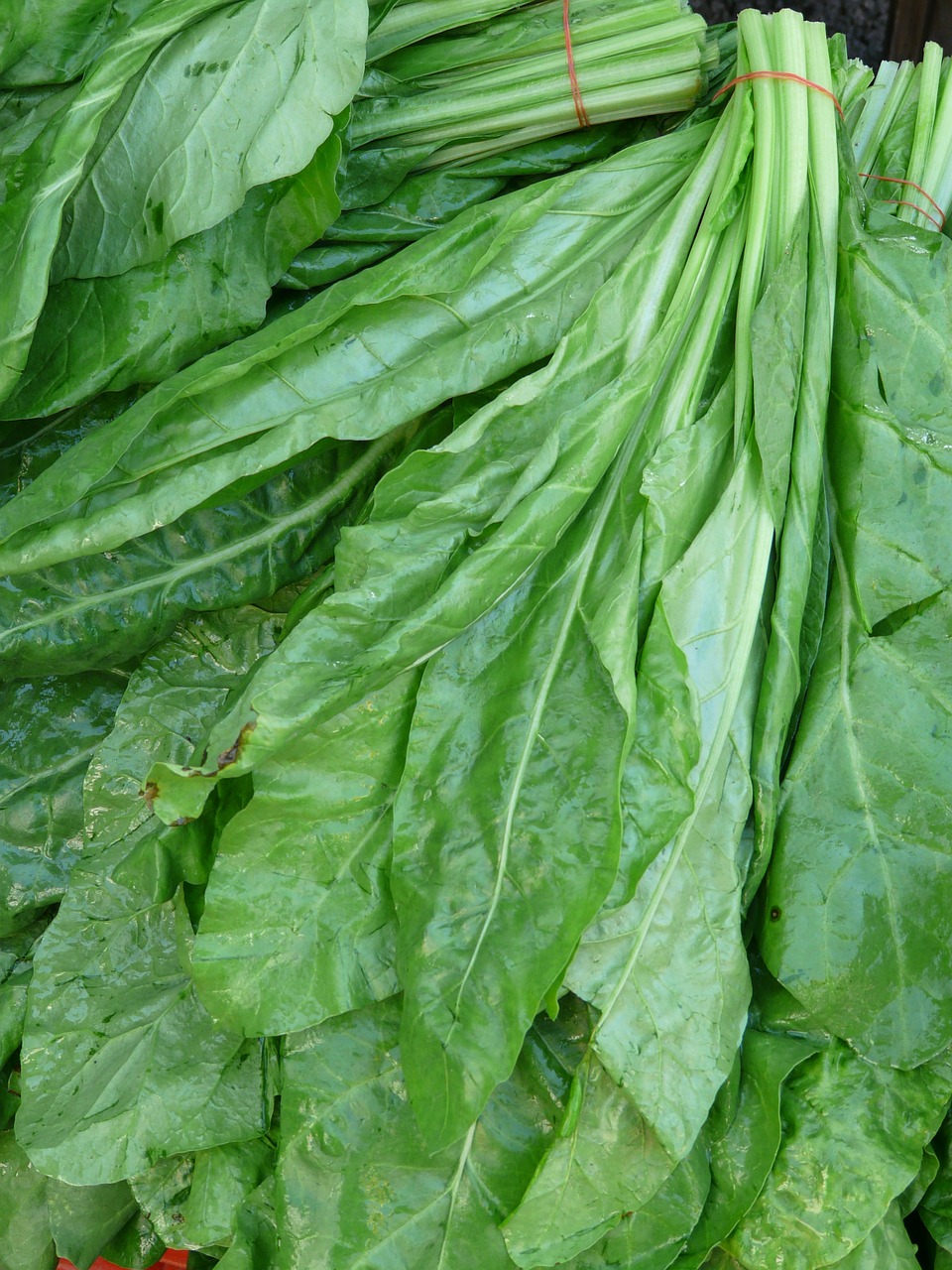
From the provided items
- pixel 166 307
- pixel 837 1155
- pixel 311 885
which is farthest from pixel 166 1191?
pixel 166 307

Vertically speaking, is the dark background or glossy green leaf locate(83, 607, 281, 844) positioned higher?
the dark background

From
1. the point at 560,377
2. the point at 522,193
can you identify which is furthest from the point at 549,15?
the point at 560,377

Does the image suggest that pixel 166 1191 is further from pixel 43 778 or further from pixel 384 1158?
pixel 43 778

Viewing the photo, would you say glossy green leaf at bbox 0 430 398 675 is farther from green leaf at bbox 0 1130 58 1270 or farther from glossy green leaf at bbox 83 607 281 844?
green leaf at bbox 0 1130 58 1270

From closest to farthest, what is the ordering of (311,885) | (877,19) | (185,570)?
1. (311,885)
2. (185,570)
3. (877,19)

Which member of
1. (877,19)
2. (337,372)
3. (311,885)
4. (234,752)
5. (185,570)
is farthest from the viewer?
(877,19)

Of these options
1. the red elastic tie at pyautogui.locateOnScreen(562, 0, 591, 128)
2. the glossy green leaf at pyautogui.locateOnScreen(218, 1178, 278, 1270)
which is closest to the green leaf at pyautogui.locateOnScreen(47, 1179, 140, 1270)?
the glossy green leaf at pyautogui.locateOnScreen(218, 1178, 278, 1270)
